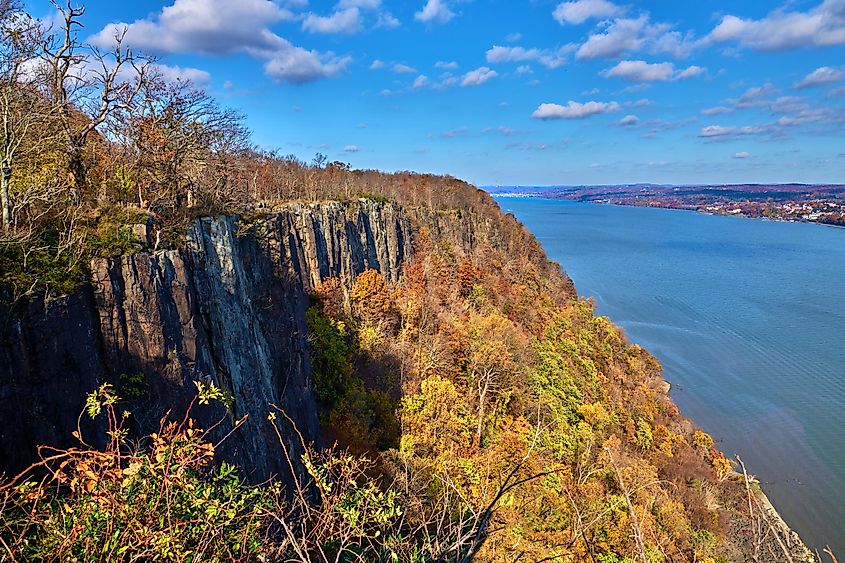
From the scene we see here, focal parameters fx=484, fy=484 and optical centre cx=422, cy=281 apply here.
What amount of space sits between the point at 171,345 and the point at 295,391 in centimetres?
712

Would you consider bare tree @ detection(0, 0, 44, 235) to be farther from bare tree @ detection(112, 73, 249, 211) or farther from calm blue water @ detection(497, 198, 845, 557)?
calm blue water @ detection(497, 198, 845, 557)

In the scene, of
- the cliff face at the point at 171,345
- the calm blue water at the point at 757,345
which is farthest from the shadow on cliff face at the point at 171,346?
the calm blue water at the point at 757,345

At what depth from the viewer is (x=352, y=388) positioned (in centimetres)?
2211

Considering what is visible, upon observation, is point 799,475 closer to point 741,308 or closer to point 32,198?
point 741,308

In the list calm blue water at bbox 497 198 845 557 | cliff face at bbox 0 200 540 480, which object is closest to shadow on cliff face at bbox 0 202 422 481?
cliff face at bbox 0 200 540 480

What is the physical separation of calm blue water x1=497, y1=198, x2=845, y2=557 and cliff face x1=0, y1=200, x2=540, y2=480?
2163 cm

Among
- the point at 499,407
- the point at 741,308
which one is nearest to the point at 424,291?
the point at 499,407

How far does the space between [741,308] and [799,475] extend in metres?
32.9

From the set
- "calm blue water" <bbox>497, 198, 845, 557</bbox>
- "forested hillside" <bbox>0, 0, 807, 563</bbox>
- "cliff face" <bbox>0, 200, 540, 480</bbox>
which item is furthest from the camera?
"calm blue water" <bbox>497, 198, 845, 557</bbox>

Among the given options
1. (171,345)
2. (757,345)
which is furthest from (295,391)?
(757,345)

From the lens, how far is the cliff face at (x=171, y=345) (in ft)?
22.6

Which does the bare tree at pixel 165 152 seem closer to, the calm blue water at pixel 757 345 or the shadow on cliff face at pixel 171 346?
the shadow on cliff face at pixel 171 346

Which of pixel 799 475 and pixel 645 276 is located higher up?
pixel 645 276

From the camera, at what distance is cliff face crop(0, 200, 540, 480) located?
6.88m
